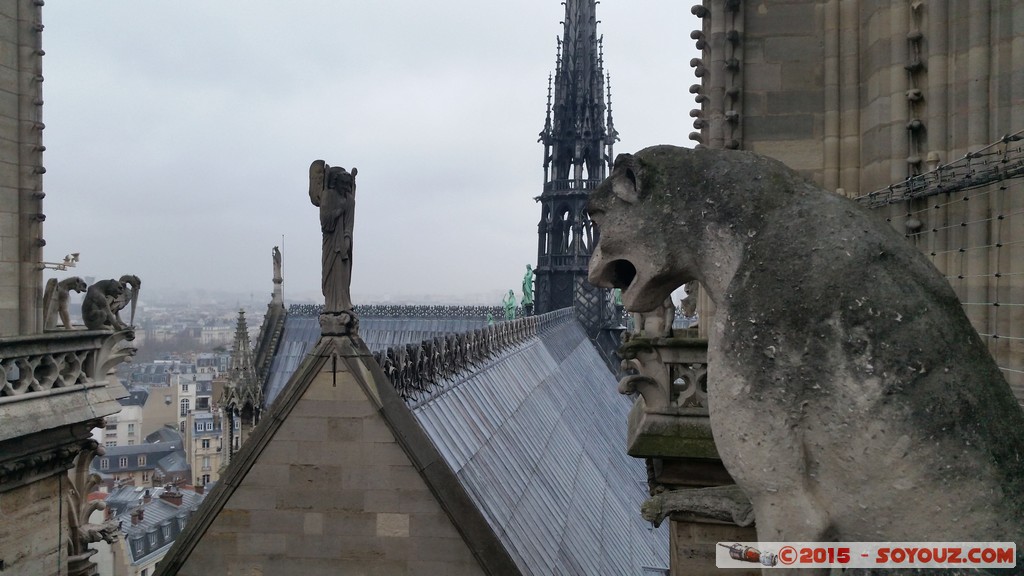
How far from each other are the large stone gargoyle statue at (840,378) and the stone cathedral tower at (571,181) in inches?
1729

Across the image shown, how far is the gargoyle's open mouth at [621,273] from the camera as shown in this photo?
3092 mm

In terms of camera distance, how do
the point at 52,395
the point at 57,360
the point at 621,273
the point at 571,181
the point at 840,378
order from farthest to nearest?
the point at 571,181
the point at 57,360
the point at 52,395
the point at 621,273
the point at 840,378

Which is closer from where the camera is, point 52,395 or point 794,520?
point 794,520

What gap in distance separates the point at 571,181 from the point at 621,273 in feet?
147

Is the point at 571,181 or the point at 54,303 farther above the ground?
the point at 571,181

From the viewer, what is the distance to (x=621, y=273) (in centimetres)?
313

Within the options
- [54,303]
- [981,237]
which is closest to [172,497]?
[54,303]

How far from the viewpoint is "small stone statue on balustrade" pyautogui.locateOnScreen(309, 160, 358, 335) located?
28.5 feet

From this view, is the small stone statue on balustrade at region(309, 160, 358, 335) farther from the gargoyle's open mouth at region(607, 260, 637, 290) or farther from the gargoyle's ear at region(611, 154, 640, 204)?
the gargoyle's ear at region(611, 154, 640, 204)

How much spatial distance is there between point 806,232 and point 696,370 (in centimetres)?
376

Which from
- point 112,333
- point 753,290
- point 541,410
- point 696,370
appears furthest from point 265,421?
point 541,410

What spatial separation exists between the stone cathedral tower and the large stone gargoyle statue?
1729 inches

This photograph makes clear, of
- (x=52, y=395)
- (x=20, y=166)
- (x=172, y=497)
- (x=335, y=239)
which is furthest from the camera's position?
(x=172, y=497)

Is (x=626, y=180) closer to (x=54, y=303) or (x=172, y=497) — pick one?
(x=54, y=303)
